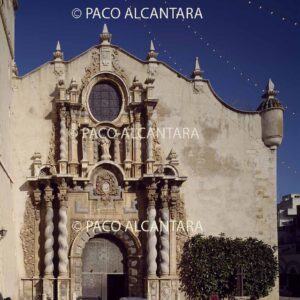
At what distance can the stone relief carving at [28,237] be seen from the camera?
22.0 m

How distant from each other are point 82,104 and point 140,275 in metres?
6.39

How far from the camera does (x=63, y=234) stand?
2177 cm

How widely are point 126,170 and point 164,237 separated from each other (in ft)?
9.04

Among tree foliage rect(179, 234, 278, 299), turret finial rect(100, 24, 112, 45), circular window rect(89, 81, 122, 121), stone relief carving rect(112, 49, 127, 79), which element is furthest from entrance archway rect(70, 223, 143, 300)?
turret finial rect(100, 24, 112, 45)

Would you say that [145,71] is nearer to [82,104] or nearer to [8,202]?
[82,104]

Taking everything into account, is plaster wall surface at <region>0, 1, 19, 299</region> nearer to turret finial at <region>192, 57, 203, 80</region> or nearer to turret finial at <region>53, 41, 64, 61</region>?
turret finial at <region>53, 41, 64, 61</region>

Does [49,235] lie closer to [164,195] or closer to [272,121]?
[164,195]

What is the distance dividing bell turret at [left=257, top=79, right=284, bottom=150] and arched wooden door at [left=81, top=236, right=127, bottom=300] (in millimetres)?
6679

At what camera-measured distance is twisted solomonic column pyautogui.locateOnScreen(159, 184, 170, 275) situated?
72.2ft

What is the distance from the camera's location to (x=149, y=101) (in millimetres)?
22594

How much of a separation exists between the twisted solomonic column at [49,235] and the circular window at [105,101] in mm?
3360

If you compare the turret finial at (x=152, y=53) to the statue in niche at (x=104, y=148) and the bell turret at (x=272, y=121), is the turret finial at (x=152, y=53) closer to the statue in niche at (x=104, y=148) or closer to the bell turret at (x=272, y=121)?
the statue in niche at (x=104, y=148)

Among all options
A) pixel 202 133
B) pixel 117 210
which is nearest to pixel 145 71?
pixel 202 133

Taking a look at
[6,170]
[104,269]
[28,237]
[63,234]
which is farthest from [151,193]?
[6,170]
